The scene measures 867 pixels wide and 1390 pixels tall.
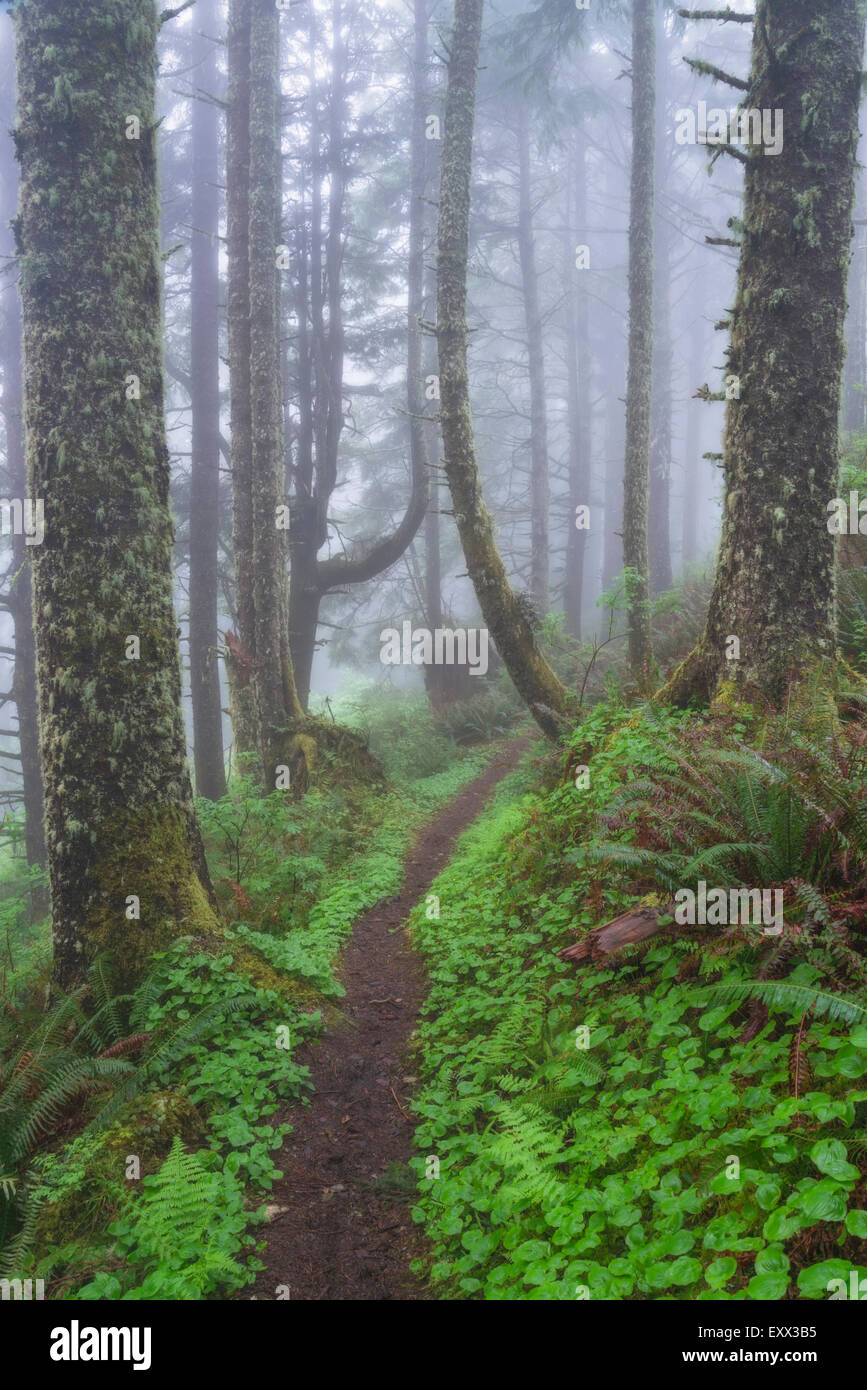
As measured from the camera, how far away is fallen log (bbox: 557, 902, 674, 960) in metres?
4.08

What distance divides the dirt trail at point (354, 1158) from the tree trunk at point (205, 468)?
25.0ft

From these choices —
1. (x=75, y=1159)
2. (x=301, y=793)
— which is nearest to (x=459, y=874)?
(x=301, y=793)

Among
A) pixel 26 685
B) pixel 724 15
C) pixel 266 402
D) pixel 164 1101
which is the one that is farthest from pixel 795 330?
pixel 26 685

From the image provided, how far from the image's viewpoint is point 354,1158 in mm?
3992

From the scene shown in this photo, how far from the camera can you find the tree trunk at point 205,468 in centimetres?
1347

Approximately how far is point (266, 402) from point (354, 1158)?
31.6 ft

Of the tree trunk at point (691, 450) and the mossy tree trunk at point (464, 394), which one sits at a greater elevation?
the tree trunk at point (691, 450)

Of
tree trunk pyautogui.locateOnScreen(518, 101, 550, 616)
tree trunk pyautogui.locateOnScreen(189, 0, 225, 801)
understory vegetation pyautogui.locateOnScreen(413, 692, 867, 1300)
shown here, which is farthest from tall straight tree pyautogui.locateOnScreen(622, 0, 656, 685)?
tree trunk pyautogui.locateOnScreen(518, 101, 550, 616)

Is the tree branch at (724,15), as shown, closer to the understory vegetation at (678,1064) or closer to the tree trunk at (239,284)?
the understory vegetation at (678,1064)

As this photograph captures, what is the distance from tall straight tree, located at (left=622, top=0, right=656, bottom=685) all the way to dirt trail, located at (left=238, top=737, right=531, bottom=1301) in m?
7.85

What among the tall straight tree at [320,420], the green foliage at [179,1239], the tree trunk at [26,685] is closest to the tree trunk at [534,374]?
the tall straight tree at [320,420]

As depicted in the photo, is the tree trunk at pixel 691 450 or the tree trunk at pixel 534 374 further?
the tree trunk at pixel 691 450

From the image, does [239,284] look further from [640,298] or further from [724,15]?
[724,15]

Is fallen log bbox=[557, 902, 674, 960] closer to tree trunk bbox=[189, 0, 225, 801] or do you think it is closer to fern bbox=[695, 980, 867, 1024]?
fern bbox=[695, 980, 867, 1024]
